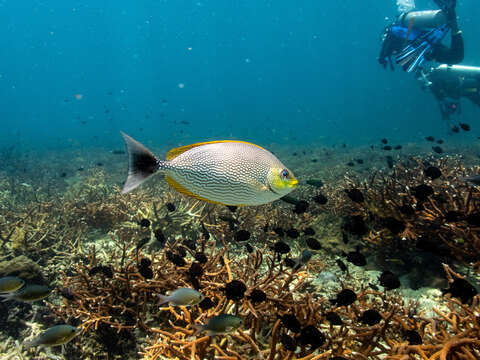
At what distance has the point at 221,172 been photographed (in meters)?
1.46

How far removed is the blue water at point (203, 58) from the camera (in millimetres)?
107250

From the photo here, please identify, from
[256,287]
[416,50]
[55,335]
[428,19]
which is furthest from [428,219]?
[428,19]

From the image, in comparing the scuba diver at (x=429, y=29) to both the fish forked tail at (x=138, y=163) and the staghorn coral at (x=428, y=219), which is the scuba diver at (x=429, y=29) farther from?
the fish forked tail at (x=138, y=163)

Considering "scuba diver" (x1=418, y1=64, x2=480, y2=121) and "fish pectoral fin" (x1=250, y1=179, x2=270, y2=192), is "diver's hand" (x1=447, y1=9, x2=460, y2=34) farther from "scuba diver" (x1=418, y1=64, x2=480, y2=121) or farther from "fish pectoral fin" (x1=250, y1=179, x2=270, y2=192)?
A: "fish pectoral fin" (x1=250, y1=179, x2=270, y2=192)

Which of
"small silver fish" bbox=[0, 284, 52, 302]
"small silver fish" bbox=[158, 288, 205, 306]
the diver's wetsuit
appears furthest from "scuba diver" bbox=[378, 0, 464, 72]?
"small silver fish" bbox=[0, 284, 52, 302]

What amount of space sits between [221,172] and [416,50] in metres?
13.4

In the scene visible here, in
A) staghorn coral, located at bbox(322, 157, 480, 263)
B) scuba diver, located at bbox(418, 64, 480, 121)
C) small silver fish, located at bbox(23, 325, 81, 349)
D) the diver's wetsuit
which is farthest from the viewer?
the diver's wetsuit

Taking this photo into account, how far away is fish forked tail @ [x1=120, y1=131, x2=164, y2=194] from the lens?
55.2 inches

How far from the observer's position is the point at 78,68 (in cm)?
17562

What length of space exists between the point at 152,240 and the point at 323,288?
138 inches

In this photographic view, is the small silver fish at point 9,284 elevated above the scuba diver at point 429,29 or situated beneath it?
situated beneath

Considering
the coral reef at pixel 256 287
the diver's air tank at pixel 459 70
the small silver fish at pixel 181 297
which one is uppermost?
the diver's air tank at pixel 459 70

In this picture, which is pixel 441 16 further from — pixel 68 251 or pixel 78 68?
pixel 78 68

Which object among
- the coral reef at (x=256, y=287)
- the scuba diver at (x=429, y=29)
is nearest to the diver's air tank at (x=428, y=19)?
the scuba diver at (x=429, y=29)
